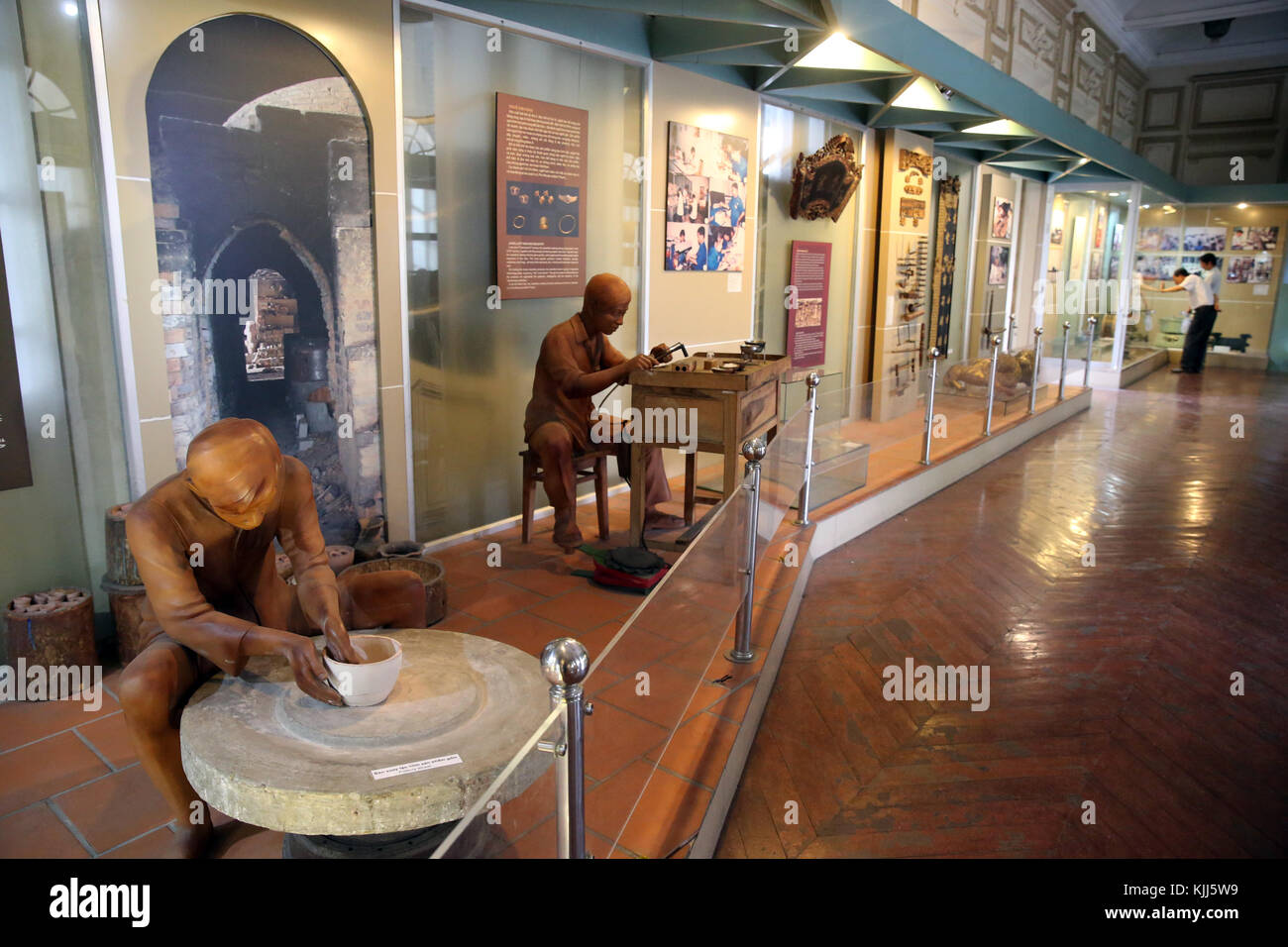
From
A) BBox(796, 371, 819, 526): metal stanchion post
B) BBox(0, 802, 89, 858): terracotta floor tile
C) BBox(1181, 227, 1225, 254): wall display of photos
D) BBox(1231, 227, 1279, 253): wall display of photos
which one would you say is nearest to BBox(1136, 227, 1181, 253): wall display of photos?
BBox(1181, 227, 1225, 254): wall display of photos

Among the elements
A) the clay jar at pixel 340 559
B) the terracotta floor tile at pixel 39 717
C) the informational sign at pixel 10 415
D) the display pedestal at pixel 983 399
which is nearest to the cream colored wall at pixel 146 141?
the informational sign at pixel 10 415

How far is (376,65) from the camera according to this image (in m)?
4.58

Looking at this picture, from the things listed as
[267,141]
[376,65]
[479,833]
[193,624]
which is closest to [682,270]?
[376,65]

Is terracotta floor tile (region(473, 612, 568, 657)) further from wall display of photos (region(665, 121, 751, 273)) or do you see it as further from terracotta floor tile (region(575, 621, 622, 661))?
wall display of photos (region(665, 121, 751, 273))

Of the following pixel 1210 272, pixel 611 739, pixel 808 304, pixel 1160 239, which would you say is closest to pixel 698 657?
pixel 611 739

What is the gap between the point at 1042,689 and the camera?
3.98m

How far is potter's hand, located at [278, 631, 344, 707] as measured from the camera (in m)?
2.25

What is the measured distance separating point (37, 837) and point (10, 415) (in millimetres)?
1759

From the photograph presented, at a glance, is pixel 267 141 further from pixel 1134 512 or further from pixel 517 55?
pixel 1134 512

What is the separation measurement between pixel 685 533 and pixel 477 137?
2742 mm

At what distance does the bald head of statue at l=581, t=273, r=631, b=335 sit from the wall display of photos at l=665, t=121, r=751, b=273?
1737 millimetres

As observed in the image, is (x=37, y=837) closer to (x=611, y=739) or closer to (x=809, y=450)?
(x=611, y=739)
